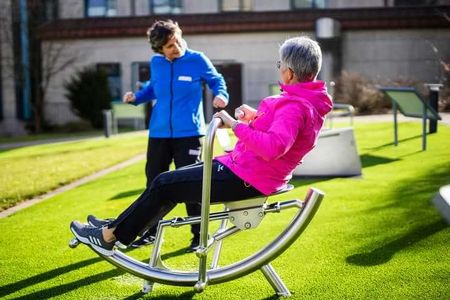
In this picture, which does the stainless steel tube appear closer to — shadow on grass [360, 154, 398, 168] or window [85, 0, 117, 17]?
shadow on grass [360, 154, 398, 168]

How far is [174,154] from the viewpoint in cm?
557

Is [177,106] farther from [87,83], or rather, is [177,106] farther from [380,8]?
[380,8]

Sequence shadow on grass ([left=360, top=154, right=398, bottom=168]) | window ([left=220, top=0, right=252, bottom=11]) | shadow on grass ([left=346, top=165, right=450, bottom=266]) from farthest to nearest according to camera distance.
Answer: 1. window ([left=220, top=0, right=252, bottom=11])
2. shadow on grass ([left=360, top=154, right=398, bottom=168])
3. shadow on grass ([left=346, top=165, right=450, bottom=266])

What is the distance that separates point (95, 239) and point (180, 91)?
1881 mm

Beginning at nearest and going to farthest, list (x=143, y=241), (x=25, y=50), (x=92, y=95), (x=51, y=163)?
(x=143, y=241) → (x=51, y=163) → (x=92, y=95) → (x=25, y=50)

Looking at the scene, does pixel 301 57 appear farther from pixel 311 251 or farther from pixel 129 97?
pixel 129 97

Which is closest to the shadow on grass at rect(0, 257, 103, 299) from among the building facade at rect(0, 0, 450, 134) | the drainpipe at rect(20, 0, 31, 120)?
the building facade at rect(0, 0, 450, 134)

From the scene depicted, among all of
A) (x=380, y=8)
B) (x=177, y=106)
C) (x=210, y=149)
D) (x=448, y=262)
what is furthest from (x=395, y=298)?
(x=380, y=8)

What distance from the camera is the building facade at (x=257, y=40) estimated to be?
25.9 m

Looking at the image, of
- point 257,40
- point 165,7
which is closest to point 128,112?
point 257,40

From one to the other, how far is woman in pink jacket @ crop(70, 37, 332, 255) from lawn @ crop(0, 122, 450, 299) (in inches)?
30.6

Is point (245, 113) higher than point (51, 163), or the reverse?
point (245, 113)

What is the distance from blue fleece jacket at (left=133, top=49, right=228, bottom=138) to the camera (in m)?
5.49

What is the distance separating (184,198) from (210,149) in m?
0.51
